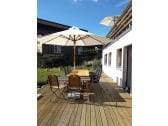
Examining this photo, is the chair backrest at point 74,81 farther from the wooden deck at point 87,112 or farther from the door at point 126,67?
the door at point 126,67

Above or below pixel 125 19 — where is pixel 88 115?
below

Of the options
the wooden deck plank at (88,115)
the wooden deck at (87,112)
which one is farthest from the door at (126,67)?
the wooden deck plank at (88,115)

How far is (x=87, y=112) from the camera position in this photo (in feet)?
20.2

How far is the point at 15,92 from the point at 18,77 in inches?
7.8

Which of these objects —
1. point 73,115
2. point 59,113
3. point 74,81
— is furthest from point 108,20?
point 73,115

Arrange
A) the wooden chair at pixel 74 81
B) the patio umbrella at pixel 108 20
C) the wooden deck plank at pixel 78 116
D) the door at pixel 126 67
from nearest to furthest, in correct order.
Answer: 1. the wooden deck plank at pixel 78 116
2. the wooden chair at pixel 74 81
3. the door at pixel 126 67
4. the patio umbrella at pixel 108 20

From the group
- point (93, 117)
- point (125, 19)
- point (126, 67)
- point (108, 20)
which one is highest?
point (108, 20)

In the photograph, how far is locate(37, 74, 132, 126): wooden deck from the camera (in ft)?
17.2

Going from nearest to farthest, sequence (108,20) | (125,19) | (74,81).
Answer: (74,81), (125,19), (108,20)

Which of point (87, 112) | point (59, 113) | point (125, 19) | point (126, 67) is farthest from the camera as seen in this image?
point (125, 19)

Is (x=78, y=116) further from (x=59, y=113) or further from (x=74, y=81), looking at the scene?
(x=74, y=81)

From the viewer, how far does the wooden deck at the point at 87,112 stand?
5.23 metres

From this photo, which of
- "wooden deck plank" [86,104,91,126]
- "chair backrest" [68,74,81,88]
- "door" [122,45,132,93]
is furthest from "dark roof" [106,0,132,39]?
"wooden deck plank" [86,104,91,126]
